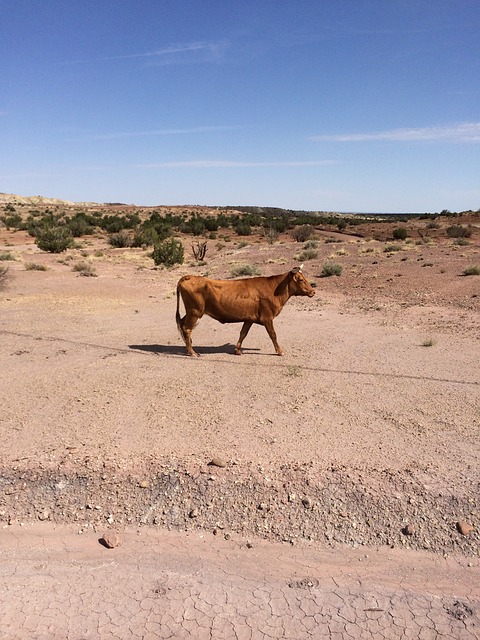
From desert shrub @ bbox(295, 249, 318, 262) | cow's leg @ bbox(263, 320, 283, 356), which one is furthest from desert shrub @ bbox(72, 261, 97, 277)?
cow's leg @ bbox(263, 320, 283, 356)

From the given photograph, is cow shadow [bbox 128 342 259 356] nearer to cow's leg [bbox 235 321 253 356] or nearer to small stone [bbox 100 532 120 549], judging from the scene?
cow's leg [bbox 235 321 253 356]

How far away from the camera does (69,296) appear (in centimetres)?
1816

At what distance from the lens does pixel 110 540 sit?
15.6 ft

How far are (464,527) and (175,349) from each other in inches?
275

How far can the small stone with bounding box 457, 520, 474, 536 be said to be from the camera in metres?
4.79

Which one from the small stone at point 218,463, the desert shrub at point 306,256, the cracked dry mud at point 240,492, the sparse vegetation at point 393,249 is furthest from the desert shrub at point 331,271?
the small stone at point 218,463

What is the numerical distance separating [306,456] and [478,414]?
9.44 feet

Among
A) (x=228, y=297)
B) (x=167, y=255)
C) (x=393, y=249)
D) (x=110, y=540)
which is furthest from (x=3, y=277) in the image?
(x=393, y=249)

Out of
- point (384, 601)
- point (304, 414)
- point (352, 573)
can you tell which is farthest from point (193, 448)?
point (384, 601)

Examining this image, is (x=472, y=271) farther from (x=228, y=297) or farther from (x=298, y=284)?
(x=228, y=297)

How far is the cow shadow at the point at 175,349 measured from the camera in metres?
10.4

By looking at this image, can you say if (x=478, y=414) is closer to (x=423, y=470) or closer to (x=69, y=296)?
(x=423, y=470)

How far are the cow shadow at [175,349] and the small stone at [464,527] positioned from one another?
19.8ft

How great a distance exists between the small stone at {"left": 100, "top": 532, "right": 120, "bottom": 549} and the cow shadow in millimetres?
5540
